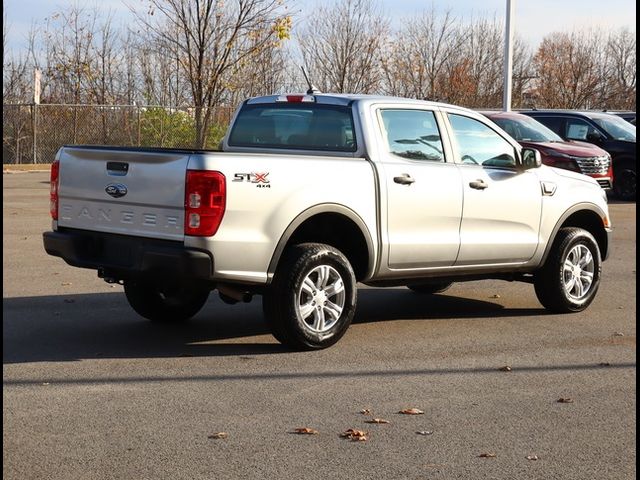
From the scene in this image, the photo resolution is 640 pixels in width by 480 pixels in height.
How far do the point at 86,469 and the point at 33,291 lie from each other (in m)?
5.45

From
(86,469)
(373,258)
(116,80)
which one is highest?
(116,80)

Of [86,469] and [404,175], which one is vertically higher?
[404,175]

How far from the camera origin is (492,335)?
8.88 metres

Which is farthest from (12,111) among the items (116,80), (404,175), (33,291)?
(404,175)

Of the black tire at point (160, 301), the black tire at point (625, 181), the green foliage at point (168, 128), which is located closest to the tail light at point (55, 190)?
the black tire at point (160, 301)

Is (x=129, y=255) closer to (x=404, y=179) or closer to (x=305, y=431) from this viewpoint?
(x=404, y=179)

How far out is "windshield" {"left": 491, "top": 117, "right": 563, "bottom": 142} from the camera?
20.8 m

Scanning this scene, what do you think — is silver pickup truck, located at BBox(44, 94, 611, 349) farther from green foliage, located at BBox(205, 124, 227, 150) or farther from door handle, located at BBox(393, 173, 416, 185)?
green foliage, located at BBox(205, 124, 227, 150)

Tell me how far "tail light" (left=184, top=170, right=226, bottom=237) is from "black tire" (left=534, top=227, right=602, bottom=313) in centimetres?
368

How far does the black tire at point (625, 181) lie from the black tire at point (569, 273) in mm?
13661

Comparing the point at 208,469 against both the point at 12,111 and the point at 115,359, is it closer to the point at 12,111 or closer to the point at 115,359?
Answer: the point at 115,359

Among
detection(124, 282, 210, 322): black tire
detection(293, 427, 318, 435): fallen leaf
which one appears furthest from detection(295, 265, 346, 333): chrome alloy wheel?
detection(293, 427, 318, 435): fallen leaf

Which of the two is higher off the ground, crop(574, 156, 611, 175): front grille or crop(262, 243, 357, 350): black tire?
crop(574, 156, 611, 175): front grille

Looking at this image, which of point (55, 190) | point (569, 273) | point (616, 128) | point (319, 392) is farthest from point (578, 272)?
point (616, 128)
